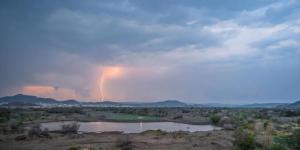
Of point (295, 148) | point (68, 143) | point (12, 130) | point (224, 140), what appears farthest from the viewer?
point (12, 130)

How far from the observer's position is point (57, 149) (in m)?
33.8

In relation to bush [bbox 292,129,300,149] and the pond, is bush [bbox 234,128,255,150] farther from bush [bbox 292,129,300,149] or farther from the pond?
the pond

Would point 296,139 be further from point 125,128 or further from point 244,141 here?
point 125,128

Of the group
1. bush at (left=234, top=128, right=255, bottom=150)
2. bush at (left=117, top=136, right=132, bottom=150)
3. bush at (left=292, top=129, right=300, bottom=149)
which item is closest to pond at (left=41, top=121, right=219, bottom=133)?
bush at (left=117, top=136, right=132, bottom=150)

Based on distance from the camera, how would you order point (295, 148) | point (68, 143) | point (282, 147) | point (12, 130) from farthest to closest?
point (12, 130) → point (68, 143) → point (295, 148) → point (282, 147)

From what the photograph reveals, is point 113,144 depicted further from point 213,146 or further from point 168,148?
point 213,146

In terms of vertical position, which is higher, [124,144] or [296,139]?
[296,139]

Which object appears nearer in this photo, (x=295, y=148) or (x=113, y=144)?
(x=295, y=148)

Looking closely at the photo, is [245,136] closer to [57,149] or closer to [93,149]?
[93,149]

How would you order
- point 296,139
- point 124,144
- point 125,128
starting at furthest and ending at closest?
point 125,128
point 124,144
point 296,139

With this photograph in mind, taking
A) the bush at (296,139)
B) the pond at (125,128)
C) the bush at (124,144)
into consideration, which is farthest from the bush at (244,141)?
the pond at (125,128)

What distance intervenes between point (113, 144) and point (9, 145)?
34.0ft

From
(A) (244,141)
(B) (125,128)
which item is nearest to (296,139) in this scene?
(A) (244,141)

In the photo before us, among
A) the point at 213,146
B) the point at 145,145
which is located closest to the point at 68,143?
the point at 145,145
